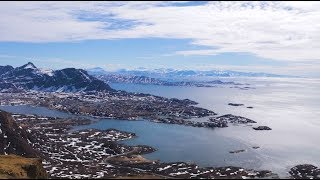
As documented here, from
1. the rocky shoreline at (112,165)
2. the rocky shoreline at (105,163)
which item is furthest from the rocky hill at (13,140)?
the rocky shoreline at (105,163)

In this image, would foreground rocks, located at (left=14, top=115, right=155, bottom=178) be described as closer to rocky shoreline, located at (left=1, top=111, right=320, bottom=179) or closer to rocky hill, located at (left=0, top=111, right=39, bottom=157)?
rocky shoreline, located at (left=1, top=111, right=320, bottom=179)

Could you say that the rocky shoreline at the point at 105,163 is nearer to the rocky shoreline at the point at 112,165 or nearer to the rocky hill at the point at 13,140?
the rocky shoreline at the point at 112,165

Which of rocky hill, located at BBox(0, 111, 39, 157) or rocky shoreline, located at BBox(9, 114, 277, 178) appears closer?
rocky shoreline, located at BBox(9, 114, 277, 178)

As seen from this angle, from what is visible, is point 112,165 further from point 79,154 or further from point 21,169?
point 21,169

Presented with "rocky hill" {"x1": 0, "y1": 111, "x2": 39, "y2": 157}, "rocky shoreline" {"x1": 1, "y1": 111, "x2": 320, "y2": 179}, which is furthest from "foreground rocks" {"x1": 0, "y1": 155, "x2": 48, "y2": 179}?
"rocky hill" {"x1": 0, "y1": 111, "x2": 39, "y2": 157}

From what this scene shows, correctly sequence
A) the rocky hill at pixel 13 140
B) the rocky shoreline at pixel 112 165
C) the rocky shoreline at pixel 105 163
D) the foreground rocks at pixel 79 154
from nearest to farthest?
1. the rocky shoreline at pixel 112 165
2. the rocky shoreline at pixel 105 163
3. the foreground rocks at pixel 79 154
4. the rocky hill at pixel 13 140

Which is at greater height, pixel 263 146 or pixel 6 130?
pixel 6 130

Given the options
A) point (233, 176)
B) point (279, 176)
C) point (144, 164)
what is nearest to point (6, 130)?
point (144, 164)

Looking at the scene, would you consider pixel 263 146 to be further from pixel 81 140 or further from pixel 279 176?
pixel 81 140

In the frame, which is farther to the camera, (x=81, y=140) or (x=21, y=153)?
(x=81, y=140)

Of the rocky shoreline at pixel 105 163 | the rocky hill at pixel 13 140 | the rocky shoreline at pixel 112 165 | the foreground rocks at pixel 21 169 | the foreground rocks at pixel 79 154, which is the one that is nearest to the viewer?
the foreground rocks at pixel 21 169

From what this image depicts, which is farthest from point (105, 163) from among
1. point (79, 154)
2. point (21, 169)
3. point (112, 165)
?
point (21, 169)
